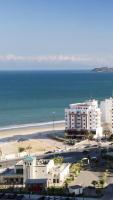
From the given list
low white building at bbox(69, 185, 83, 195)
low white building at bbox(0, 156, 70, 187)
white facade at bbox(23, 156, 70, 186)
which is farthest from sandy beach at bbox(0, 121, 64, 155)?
low white building at bbox(69, 185, 83, 195)

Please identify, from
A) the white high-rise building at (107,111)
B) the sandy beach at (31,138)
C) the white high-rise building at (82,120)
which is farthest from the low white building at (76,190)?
the white high-rise building at (107,111)

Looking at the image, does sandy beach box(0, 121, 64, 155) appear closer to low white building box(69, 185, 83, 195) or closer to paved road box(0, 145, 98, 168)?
paved road box(0, 145, 98, 168)

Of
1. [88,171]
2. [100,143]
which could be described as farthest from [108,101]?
[88,171]

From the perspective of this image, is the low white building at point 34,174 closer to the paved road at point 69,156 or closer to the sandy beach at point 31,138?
the paved road at point 69,156

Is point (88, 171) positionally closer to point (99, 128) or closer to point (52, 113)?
point (99, 128)

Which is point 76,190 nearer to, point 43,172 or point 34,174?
point 43,172

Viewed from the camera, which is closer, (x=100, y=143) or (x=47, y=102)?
(x=100, y=143)
